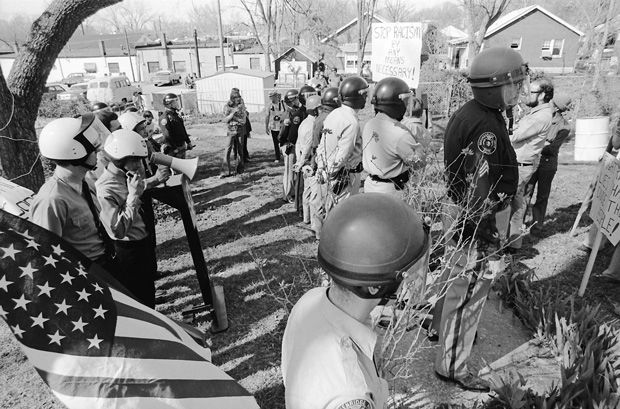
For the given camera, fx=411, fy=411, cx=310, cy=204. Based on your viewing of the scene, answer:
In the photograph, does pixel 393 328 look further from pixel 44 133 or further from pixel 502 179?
pixel 44 133

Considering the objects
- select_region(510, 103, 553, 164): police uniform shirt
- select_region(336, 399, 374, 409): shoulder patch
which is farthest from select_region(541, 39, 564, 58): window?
select_region(336, 399, 374, 409): shoulder patch

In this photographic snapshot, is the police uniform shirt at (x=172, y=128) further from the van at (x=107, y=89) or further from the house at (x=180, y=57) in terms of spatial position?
the house at (x=180, y=57)

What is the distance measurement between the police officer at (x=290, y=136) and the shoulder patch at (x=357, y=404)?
263 inches

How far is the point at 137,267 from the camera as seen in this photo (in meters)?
3.81

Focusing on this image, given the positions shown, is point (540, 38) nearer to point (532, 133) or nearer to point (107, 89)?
point (107, 89)

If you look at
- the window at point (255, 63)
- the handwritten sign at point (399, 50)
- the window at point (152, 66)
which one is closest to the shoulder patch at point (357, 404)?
the handwritten sign at point (399, 50)

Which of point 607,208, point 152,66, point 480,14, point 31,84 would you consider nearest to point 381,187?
point 607,208

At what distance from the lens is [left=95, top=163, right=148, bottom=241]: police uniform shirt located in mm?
3312

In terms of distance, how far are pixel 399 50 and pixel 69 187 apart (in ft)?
18.4

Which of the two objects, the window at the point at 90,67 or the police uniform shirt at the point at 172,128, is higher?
the window at the point at 90,67

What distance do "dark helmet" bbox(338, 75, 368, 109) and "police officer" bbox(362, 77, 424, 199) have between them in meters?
0.89

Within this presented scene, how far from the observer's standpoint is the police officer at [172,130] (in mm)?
8125

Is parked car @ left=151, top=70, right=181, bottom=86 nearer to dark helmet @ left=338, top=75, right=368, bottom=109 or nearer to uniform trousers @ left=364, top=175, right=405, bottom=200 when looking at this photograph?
dark helmet @ left=338, top=75, right=368, bottom=109

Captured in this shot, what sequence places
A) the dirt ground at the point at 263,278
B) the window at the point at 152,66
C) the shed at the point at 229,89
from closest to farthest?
the dirt ground at the point at 263,278, the shed at the point at 229,89, the window at the point at 152,66
